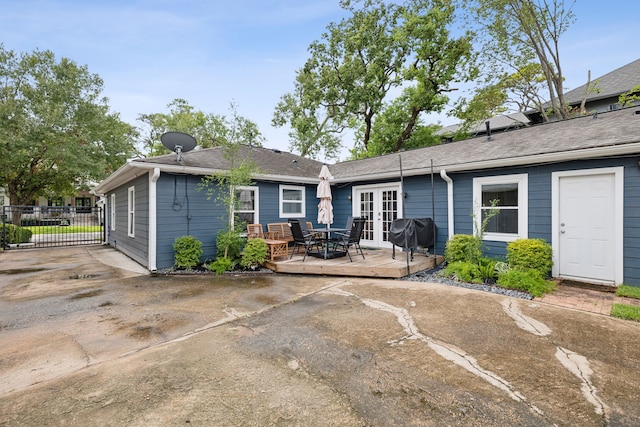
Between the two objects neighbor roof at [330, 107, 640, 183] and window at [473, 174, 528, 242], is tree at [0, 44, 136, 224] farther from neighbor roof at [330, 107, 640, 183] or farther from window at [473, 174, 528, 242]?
window at [473, 174, 528, 242]

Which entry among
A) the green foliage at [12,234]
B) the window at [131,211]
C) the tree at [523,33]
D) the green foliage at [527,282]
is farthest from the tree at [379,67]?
the green foliage at [12,234]

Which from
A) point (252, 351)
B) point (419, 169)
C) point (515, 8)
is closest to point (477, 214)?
point (419, 169)

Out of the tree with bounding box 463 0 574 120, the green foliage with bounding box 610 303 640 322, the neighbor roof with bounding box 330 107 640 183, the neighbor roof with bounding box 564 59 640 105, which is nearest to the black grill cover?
the neighbor roof with bounding box 330 107 640 183

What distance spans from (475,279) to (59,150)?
2036 centimetres

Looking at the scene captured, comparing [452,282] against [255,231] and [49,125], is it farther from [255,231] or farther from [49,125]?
[49,125]

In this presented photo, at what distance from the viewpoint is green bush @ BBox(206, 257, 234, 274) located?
6579 millimetres

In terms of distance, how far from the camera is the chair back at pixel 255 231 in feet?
25.5

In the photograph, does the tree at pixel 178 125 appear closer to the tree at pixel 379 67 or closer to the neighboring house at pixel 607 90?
the tree at pixel 379 67

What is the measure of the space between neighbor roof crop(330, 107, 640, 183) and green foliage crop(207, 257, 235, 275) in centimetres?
420

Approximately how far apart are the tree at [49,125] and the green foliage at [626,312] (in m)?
21.4

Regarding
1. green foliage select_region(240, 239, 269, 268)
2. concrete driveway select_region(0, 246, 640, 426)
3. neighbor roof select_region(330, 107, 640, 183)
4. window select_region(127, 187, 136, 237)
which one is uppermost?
neighbor roof select_region(330, 107, 640, 183)

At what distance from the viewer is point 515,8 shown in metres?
12.1

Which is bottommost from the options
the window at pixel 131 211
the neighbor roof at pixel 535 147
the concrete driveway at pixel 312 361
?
the concrete driveway at pixel 312 361

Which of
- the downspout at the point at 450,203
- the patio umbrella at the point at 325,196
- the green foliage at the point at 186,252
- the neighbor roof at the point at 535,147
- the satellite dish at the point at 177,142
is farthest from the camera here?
the patio umbrella at the point at 325,196
